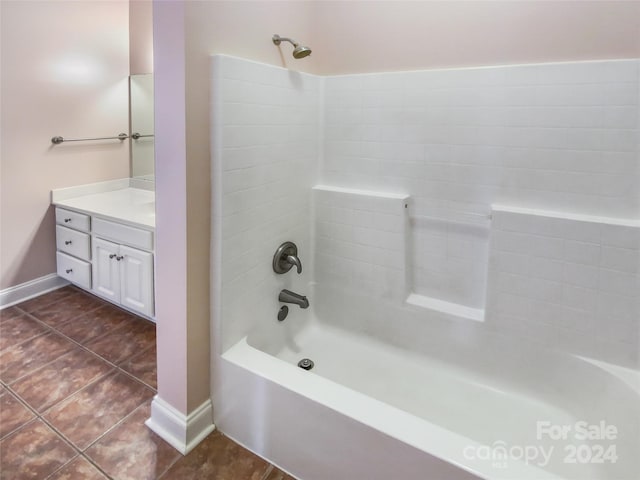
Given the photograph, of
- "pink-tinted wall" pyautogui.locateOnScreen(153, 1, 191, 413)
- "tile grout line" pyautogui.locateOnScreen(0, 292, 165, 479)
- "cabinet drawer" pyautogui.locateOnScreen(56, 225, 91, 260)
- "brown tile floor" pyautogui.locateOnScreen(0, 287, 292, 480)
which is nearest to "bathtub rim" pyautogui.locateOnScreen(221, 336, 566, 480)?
"pink-tinted wall" pyautogui.locateOnScreen(153, 1, 191, 413)

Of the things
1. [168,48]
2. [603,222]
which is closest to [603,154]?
[603,222]

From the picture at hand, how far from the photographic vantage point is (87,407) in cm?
183

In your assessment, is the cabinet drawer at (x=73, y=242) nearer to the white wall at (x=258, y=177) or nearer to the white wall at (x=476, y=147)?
the white wall at (x=258, y=177)

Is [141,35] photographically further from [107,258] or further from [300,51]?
[300,51]

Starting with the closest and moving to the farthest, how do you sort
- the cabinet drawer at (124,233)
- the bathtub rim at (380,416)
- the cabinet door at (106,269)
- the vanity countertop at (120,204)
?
the bathtub rim at (380,416), the cabinet drawer at (124,233), the vanity countertop at (120,204), the cabinet door at (106,269)

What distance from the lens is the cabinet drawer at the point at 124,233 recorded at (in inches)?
90.6

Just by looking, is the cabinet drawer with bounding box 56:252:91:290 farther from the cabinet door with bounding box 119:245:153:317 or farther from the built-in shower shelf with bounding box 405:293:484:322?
the built-in shower shelf with bounding box 405:293:484:322

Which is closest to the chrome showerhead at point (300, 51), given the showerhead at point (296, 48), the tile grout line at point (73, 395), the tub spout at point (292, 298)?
the showerhead at point (296, 48)

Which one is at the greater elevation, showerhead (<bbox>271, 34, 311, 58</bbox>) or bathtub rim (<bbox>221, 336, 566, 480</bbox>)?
showerhead (<bbox>271, 34, 311, 58</bbox>)

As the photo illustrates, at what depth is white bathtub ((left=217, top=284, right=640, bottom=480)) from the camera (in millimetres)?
1265

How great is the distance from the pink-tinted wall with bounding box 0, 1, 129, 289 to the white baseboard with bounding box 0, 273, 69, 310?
0.04 metres

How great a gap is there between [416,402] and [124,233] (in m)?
1.88

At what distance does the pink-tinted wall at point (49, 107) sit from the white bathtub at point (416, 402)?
1.98m

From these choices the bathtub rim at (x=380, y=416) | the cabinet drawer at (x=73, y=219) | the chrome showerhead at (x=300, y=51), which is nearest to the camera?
the bathtub rim at (x=380, y=416)
